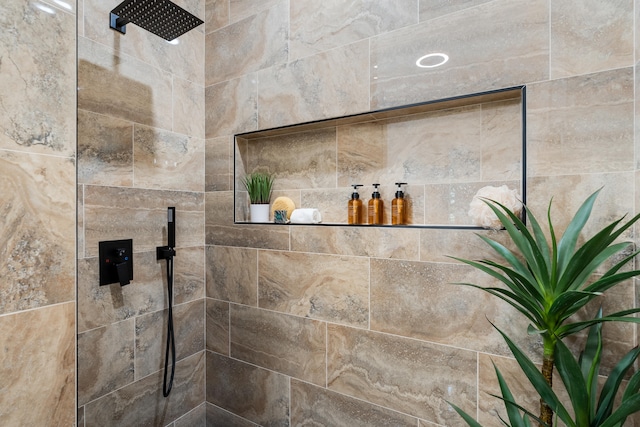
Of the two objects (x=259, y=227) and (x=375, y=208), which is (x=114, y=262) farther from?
(x=375, y=208)

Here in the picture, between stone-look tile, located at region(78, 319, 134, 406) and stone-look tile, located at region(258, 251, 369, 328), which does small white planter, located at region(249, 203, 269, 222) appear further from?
stone-look tile, located at region(78, 319, 134, 406)

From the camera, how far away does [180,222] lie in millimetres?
1694

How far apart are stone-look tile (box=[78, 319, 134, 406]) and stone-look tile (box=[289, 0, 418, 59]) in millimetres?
1448

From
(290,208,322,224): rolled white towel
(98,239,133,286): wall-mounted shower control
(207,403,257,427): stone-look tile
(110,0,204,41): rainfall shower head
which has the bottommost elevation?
(207,403,257,427): stone-look tile

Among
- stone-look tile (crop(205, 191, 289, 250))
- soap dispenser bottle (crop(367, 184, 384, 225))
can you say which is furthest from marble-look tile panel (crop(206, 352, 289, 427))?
soap dispenser bottle (crop(367, 184, 384, 225))

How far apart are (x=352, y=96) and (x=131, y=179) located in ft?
3.40

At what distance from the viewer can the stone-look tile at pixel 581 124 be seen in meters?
0.93

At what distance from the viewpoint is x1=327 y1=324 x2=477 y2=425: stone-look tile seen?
1143 mm

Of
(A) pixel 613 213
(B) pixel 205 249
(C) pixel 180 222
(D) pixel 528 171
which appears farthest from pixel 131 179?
(A) pixel 613 213

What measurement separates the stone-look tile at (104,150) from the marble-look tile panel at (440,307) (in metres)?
1.15

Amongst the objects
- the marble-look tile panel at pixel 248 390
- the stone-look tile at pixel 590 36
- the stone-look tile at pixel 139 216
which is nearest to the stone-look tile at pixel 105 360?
the stone-look tile at pixel 139 216

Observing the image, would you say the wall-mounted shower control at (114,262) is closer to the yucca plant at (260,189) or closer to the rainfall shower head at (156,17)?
the yucca plant at (260,189)

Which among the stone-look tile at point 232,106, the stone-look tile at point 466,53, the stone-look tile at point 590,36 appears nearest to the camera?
the stone-look tile at point 590,36

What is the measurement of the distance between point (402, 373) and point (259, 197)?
1029 millimetres
